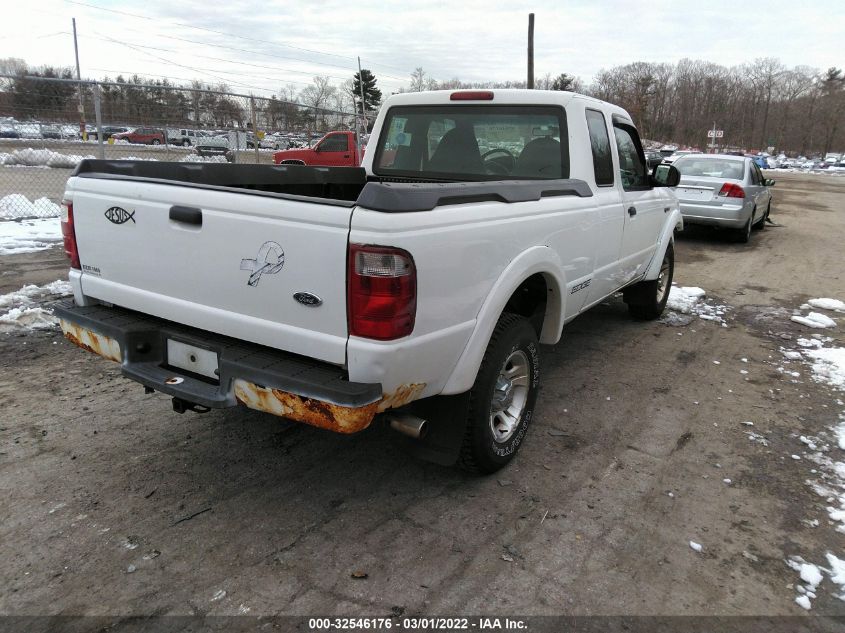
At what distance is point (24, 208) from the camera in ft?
34.7

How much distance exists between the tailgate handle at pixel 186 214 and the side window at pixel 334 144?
45.2 feet

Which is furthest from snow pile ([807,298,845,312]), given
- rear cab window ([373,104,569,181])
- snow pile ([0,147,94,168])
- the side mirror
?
snow pile ([0,147,94,168])

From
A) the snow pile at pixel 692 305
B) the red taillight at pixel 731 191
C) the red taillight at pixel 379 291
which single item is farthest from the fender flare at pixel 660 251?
the red taillight at pixel 731 191

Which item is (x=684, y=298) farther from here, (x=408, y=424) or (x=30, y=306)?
(x=30, y=306)

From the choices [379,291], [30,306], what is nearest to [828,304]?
[379,291]

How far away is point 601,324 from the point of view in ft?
21.2

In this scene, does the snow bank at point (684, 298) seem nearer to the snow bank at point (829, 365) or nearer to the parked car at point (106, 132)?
the snow bank at point (829, 365)

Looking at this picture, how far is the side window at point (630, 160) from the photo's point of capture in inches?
193

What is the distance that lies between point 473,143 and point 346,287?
261 centimetres

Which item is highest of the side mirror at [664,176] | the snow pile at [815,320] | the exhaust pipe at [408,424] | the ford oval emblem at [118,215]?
the side mirror at [664,176]

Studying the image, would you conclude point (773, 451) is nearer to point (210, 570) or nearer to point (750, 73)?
point (210, 570)

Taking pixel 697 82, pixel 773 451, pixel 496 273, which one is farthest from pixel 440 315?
pixel 697 82

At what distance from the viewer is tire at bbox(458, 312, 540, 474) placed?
3057 millimetres

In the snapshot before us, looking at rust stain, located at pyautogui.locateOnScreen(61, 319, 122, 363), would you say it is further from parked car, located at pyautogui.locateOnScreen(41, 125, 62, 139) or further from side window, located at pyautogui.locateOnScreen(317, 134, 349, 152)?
side window, located at pyautogui.locateOnScreen(317, 134, 349, 152)
